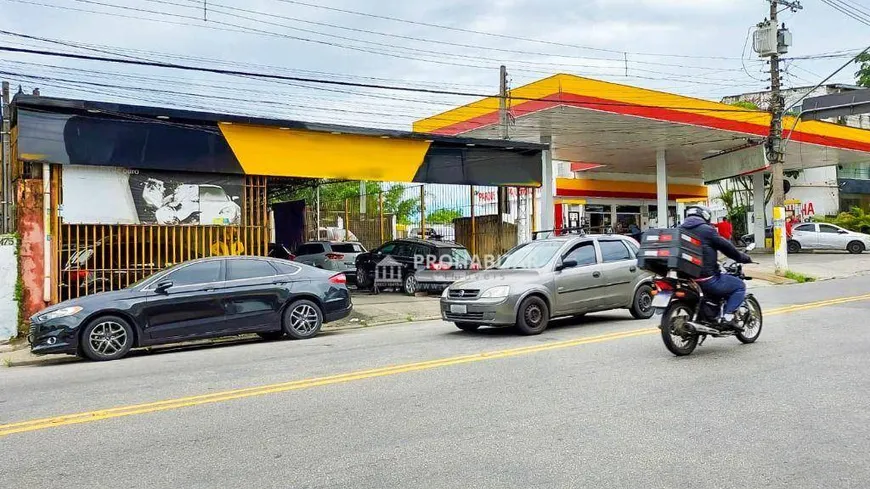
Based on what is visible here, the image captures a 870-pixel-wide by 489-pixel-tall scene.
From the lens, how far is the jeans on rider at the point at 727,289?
8.41 m

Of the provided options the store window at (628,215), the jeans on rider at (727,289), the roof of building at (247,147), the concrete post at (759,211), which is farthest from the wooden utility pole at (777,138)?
the store window at (628,215)

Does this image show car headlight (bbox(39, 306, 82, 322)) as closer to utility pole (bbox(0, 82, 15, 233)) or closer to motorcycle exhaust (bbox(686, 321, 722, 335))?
utility pole (bbox(0, 82, 15, 233))

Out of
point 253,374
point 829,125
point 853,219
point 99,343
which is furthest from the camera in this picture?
point 853,219

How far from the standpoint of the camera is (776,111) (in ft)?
72.3

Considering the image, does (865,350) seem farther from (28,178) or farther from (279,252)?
(279,252)

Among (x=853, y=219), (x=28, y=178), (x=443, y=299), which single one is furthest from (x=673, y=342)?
(x=853, y=219)

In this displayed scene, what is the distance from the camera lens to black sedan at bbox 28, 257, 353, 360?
10062 millimetres

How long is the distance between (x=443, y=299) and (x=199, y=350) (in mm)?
3936

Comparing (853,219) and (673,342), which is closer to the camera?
(673,342)

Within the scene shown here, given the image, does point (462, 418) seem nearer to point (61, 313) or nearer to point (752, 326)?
point (752, 326)

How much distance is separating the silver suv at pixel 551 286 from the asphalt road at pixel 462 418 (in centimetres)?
96

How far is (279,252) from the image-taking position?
2392cm

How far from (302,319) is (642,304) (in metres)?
5.90

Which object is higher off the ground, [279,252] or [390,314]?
[279,252]
